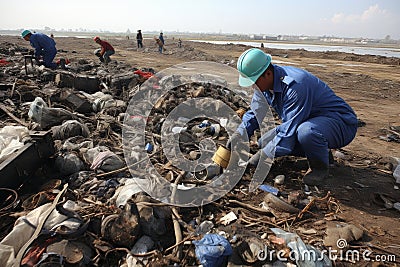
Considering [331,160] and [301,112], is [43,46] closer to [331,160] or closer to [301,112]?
[301,112]

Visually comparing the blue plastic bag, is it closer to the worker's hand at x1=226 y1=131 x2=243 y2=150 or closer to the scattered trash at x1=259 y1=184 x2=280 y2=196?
the scattered trash at x1=259 y1=184 x2=280 y2=196

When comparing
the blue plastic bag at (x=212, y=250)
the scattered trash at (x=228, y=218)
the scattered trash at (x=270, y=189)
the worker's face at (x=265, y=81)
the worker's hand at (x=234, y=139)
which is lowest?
the scattered trash at (x=228, y=218)

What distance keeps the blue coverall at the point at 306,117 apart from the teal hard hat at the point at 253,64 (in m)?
0.19

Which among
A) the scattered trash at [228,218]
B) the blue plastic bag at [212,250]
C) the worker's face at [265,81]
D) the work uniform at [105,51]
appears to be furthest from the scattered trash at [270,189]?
the work uniform at [105,51]

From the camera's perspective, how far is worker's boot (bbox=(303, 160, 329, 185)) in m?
2.81

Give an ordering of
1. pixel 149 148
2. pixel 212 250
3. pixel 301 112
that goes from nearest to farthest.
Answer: pixel 212 250, pixel 301 112, pixel 149 148

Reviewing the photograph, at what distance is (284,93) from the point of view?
279cm

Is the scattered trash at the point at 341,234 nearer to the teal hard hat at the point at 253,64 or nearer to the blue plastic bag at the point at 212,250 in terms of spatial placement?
the blue plastic bag at the point at 212,250

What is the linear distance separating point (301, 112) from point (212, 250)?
63.2 inches

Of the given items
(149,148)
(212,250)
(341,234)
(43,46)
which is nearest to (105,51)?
(43,46)

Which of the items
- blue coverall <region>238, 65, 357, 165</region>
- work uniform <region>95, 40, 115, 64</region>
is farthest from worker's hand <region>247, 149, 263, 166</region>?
work uniform <region>95, 40, 115, 64</region>

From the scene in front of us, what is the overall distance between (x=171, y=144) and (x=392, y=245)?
2.48m

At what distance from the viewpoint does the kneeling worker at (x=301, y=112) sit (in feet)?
8.85

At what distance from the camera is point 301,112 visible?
271 cm
